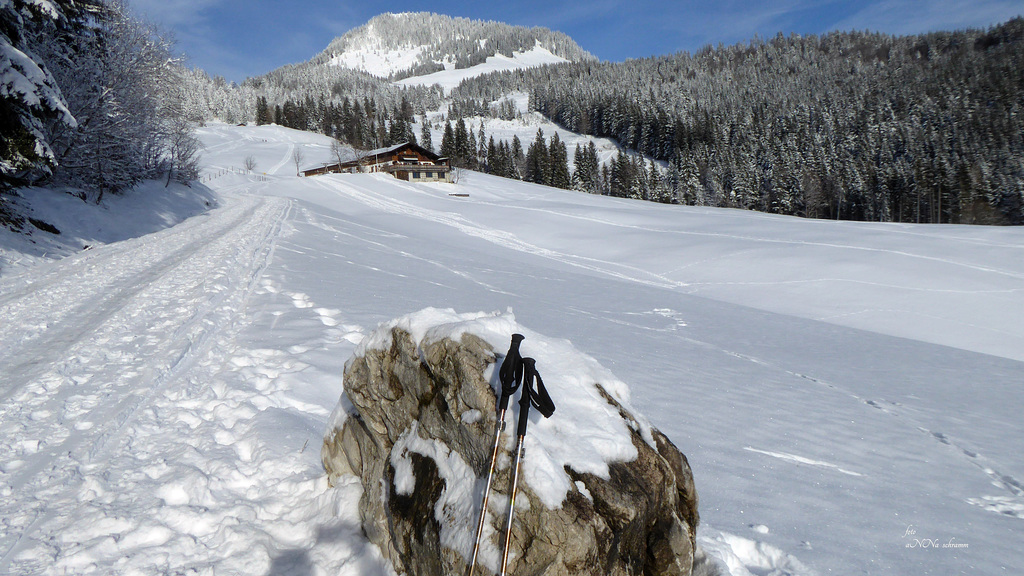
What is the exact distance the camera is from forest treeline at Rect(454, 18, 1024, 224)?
6681 centimetres

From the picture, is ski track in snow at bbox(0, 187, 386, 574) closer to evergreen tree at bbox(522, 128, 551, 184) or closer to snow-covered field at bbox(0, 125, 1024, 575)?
snow-covered field at bbox(0, 125, 1024, 575)

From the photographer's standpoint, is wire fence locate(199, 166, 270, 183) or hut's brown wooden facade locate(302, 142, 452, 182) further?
hut's brown wooden facade locate(302, 142, 452, 182)

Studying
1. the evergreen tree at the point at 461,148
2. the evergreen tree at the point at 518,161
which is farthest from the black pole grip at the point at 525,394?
the evergreen tree at the point at 518,161

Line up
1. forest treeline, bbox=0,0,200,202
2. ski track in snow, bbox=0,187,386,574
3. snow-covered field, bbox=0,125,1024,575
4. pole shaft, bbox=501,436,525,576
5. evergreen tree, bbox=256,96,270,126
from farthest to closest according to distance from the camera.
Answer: evergreen tree, bbox=256,96,270,126
forest treeline, bbox=0,0,200,202
snow-covered field, bbox=0,125,1024,575
ski track in snow, bbox=0,187,386,574
pole shaft, bbox=501,436,525,576

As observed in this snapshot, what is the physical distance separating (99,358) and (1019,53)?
162964 millimetres

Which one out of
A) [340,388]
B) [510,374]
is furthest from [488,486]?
[340,388]

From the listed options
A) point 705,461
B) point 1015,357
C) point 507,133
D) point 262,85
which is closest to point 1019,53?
point 507,133

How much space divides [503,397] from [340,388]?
404cm

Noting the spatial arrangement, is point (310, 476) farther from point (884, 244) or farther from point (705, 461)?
point (884, 244)

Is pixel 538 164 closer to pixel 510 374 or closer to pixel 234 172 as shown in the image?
pixel 234 172

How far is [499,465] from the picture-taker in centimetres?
251

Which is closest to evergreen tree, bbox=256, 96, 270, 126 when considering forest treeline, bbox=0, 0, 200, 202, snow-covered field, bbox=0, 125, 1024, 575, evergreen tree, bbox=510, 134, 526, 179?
evergreen tree, bbox=510, 134, 526, 179

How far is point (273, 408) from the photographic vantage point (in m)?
5.20

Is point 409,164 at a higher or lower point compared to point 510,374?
higher
